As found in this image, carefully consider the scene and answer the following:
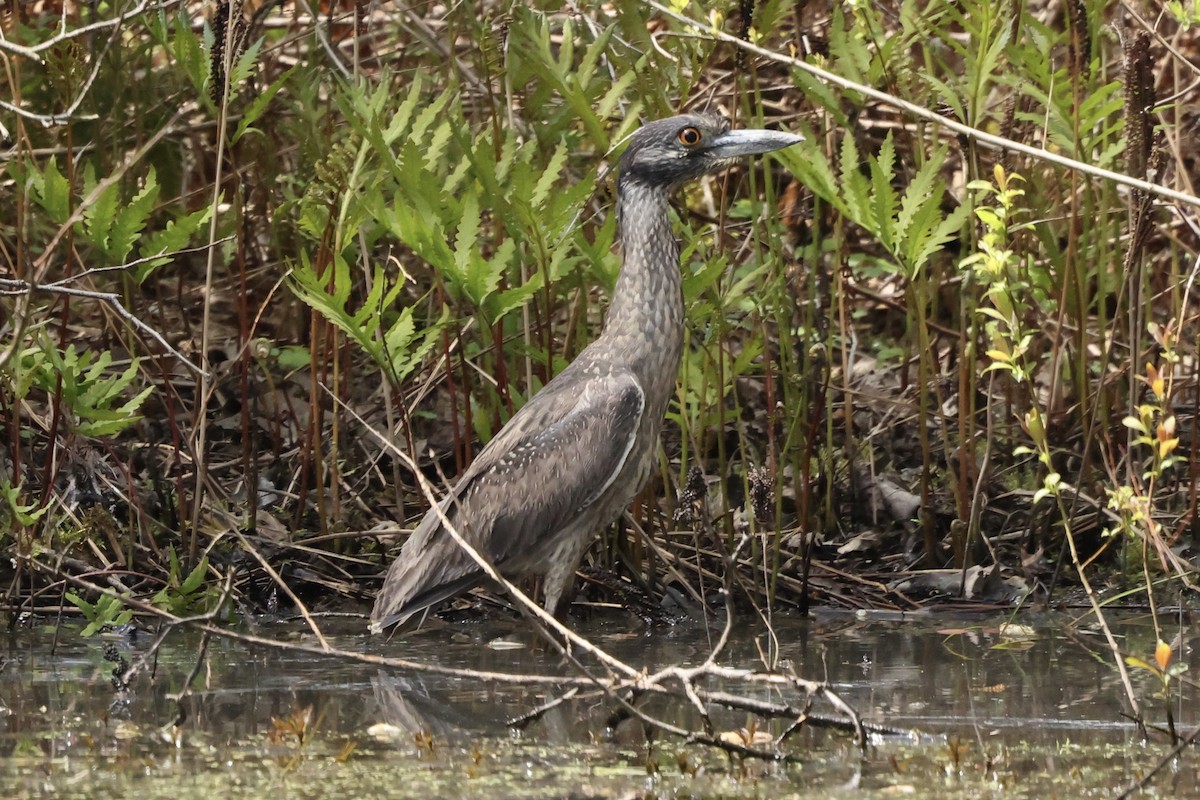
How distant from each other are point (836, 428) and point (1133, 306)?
1.65 m

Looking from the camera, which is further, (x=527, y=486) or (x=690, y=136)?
(x=690, y=136)

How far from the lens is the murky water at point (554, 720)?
3.81 metres

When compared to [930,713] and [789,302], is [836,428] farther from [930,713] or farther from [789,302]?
[930,713]

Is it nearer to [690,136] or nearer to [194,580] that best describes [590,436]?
[690,136]

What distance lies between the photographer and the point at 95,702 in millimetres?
4844

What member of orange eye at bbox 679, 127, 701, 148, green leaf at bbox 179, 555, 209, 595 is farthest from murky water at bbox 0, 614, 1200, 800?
orange eye at bbox 679, 127, 701, 148

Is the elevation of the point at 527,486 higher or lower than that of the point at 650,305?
lower

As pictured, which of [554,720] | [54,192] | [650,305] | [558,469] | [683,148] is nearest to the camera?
[554,720]

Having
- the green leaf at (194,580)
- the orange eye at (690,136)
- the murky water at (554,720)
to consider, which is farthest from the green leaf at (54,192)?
the orange eye at (690,136)

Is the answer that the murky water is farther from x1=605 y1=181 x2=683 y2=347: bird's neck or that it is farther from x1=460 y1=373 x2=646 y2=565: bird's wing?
x1=605 y1=181 x2=683 y2=347: bird's neck

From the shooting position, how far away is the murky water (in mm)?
3812

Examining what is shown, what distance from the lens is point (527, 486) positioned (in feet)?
19.3

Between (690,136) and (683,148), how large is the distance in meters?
0.05

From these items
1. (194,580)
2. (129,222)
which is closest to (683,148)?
(129,222)
